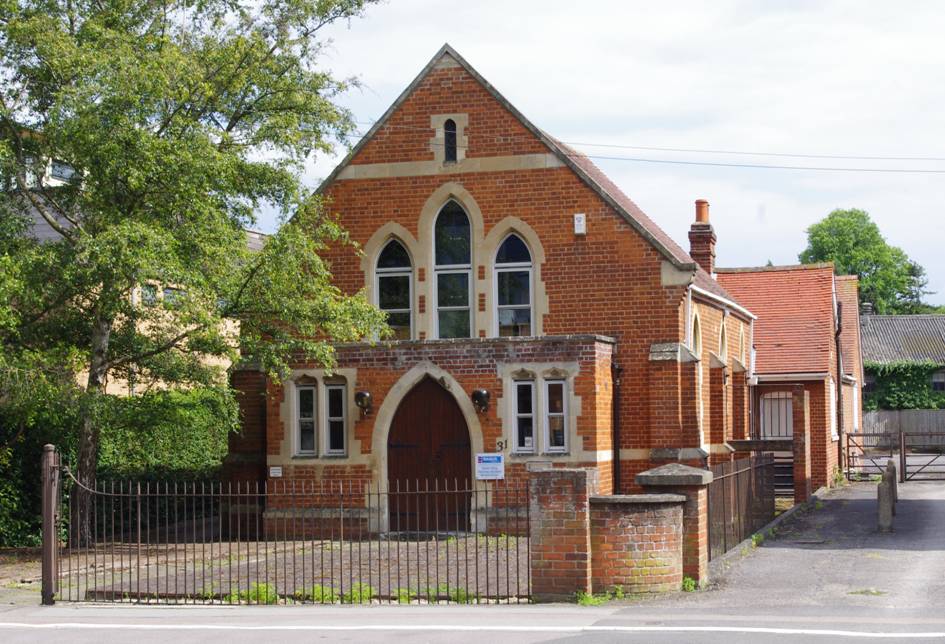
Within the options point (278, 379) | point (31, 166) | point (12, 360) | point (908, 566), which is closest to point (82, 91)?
point (31, 166)

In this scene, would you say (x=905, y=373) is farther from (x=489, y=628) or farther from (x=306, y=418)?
(x=489, y=628)

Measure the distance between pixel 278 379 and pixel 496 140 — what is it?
610 centimetres

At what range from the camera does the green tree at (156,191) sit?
19578 millimetres

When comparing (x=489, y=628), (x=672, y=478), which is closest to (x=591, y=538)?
(x=672, y=478)

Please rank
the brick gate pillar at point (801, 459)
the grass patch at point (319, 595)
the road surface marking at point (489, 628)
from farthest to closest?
the brick gate pillar at point (801, 459), the grass patch at point (319, 595), the road surface marking at point (489, 628)

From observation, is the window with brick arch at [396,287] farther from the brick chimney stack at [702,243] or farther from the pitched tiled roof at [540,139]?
the brick chimney stack at [702,243]

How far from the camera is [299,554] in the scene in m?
20.4

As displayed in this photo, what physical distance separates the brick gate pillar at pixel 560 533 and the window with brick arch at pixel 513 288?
9483mm

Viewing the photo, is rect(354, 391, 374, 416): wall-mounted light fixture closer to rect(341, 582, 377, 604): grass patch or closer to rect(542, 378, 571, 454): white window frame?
rect(542, 378, 571, 454): white window frame

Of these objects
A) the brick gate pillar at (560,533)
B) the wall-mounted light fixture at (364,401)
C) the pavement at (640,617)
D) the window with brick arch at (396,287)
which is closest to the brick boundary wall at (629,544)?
the brick gate pillar at (560,533)

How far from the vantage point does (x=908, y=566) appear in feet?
58.5

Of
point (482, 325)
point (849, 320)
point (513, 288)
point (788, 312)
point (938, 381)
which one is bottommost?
point (938, 381)

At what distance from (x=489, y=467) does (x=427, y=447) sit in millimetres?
1432

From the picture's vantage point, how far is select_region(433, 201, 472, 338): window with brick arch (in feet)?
81.3
